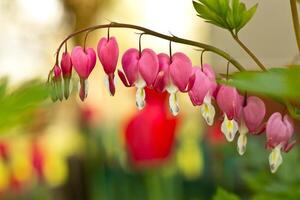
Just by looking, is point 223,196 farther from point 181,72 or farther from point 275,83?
point 275,83

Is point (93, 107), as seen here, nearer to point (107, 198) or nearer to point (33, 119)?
point (107, 198)

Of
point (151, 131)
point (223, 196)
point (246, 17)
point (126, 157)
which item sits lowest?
point (126, 157)

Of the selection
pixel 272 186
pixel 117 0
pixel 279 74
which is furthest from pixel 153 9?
pixel 279 74

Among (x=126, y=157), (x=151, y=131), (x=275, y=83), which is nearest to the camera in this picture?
(x=275, y=83)

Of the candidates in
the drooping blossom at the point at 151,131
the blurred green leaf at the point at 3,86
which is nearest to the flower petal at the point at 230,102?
the blurred green leaf at the point at 3,86

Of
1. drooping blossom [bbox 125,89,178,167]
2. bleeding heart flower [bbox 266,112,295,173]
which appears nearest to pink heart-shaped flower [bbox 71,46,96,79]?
bleeding heart flower [bbox 266,112,295,173]

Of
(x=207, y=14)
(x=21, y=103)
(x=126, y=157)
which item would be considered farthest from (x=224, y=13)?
(x=126, y=157)

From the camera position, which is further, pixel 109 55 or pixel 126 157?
pixel 126 157
